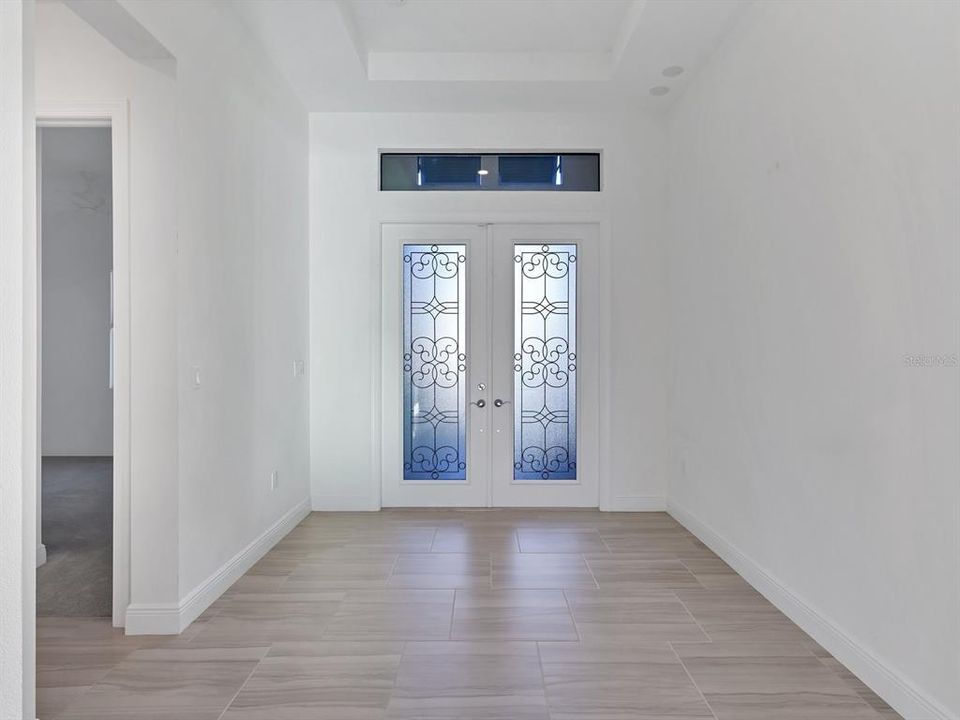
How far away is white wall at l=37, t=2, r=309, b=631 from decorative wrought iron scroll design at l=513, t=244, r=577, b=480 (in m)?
2.00

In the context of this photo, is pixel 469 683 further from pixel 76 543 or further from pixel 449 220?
pixel 449 220

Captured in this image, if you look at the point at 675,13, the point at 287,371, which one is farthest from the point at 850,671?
the point at 287,371

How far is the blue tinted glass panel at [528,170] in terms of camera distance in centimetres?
522

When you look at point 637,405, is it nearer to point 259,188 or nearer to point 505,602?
point 505,602

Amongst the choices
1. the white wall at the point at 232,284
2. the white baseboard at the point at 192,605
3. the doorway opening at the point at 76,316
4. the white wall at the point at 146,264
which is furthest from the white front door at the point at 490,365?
the doorway opening at the point at 76,316

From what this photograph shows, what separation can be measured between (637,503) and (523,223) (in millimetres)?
2418

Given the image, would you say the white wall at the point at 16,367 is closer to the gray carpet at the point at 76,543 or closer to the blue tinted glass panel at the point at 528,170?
the gray carpet at the point at 76,543

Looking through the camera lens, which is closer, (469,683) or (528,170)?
(469,683)

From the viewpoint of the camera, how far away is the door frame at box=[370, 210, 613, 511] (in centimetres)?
512

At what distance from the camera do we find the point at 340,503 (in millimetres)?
5141

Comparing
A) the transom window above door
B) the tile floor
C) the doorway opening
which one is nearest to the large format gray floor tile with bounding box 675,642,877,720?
the tile floor

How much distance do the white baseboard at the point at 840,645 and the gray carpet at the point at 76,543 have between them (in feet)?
10.7

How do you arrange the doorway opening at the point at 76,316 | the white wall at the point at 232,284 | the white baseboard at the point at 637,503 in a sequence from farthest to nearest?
1. the doorway opening at the point at 76,316
2. the white baseboard at the point at 637,503
3. the white wall at the point at 232,284

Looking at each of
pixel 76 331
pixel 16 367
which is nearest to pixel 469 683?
pixel 16 367
